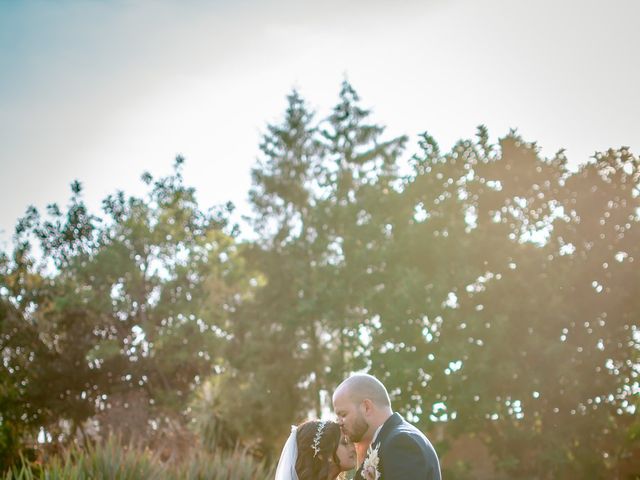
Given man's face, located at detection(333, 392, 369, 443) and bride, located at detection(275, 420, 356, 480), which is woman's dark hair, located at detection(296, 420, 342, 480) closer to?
bride, located at detection(275, 420, 356, 480)

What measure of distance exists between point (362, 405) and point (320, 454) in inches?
39.0

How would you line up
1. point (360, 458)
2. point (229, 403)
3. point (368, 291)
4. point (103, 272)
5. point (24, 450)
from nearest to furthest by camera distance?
point (360, 458) < point (24, 450) < point (368, 291) < point (229, 403) < point (103, 272)

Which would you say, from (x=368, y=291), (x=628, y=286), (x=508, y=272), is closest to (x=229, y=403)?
(x=368, y=291)

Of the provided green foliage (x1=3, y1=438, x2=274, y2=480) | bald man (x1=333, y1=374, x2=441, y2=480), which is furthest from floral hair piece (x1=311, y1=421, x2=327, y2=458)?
green foliage (x1=3, y1=438, x2=274, y2=480)

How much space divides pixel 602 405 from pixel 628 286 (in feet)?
14.8

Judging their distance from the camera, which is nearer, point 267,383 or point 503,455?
point 503,455

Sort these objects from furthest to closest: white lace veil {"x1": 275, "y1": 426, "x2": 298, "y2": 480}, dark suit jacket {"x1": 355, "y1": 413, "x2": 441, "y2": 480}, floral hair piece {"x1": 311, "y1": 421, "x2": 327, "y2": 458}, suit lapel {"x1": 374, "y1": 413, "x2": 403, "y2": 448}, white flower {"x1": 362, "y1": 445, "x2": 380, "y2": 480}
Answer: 1. white lace veil {"x1": 275, "y1": 426, "x2": 298, "y2": 480}
2. floral hair piece {"x1": 311, "y1": 421, "x2": 327, "y2": 458}
3. suit lapel {"x1": 374, "y1": 413, "x2": 403, "y2": 448}
4. white flower {"x1": 362, "y1": 445, "x2": 380, "y2": 480}
5. dark suit jacket {"x1": 355, "y1": 413, "x2": 441, "y2": 480}

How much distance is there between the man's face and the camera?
511 cm

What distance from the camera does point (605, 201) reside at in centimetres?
2764

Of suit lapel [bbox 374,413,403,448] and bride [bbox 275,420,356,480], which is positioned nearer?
suit lapel [bbox 374,413,403,448]

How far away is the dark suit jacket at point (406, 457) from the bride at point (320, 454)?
1.06 meters

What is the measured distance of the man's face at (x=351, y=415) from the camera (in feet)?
16.8

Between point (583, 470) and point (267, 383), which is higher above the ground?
point (267, 383)

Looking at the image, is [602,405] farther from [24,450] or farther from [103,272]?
[103,272]
